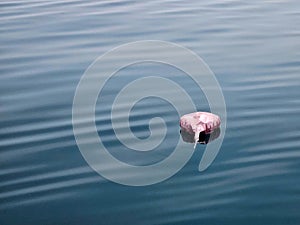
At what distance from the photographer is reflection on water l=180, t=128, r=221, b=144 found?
7403 millimetres

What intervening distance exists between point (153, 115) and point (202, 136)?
0.81 m

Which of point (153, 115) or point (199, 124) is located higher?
point (153, 115)

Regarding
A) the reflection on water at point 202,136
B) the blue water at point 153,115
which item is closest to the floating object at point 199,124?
the reflection on water at point 202,136

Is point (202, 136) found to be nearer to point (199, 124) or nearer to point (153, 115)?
point (199, 124)

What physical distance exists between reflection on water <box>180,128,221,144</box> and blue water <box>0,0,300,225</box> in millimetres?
93

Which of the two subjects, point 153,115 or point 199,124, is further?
point 153,115

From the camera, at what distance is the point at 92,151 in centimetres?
725

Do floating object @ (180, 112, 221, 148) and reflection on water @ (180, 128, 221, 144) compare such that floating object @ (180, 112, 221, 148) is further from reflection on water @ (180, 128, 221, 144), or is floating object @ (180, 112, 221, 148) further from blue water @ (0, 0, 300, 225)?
blue water @ (0, 0, 300, 225)

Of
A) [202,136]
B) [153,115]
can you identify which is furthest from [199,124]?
[153,115]

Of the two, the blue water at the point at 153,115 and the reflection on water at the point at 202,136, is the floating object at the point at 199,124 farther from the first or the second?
the blue water at the point at 153,115

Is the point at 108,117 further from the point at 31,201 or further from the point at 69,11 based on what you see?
the point at 69,11

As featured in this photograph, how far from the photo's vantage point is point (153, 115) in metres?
8.03

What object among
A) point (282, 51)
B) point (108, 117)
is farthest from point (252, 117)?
point (282, 51)

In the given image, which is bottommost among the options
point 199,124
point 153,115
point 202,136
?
point 202,136
